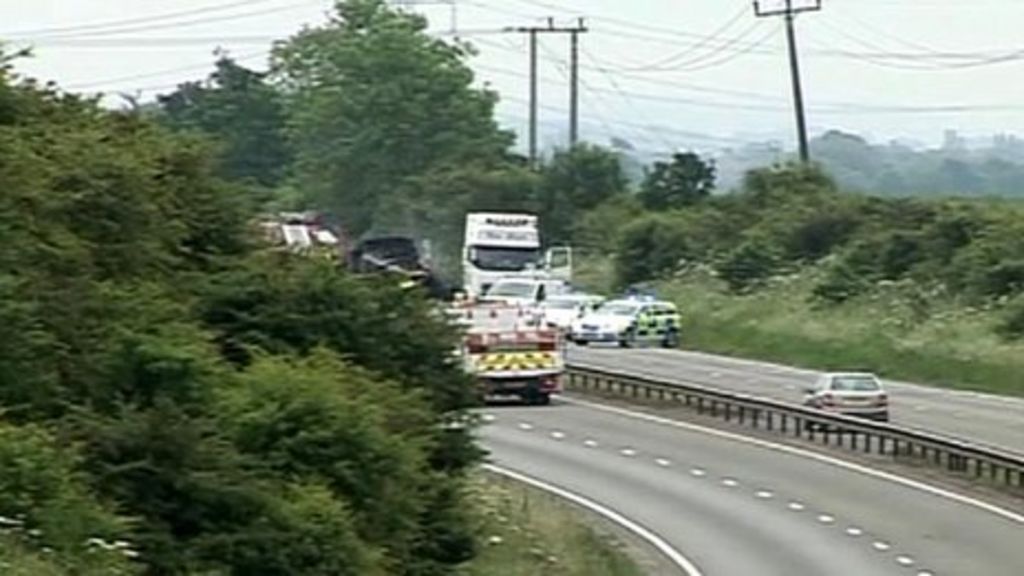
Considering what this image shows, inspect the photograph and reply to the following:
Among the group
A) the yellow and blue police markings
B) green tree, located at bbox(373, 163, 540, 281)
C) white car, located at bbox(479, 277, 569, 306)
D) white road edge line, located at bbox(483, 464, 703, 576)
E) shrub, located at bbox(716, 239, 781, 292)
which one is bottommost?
white road edge line, located at bbox(483, 464, 703, 576)

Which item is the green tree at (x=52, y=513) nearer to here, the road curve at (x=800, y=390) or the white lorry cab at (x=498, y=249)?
the road curve at (x=800, y=390)

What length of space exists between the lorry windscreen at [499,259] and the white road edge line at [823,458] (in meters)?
27.2

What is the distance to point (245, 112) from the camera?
129500 mm

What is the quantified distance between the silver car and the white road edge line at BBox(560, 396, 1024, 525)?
5.55ft

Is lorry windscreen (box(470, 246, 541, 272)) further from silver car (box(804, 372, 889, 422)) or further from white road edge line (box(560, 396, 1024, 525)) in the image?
silver car (box(804, 372, 889, 422))

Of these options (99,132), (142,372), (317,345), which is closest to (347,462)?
(142,372)

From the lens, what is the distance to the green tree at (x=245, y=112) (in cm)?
12650

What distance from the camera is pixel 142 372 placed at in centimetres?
2409

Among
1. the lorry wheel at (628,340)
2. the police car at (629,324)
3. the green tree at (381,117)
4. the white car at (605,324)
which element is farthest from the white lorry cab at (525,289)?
the green tree at (381,117)

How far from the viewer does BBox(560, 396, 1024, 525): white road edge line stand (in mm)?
39281

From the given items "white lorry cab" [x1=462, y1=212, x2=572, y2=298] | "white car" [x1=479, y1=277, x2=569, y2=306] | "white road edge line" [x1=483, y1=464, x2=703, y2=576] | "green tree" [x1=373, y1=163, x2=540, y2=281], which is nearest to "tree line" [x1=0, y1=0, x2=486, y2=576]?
"white road edge line" [x1=483, y1=464, x2=703, y2=576]

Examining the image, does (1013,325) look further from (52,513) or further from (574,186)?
(52,513)

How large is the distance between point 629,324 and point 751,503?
32.2m

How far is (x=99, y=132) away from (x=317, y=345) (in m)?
3.88
